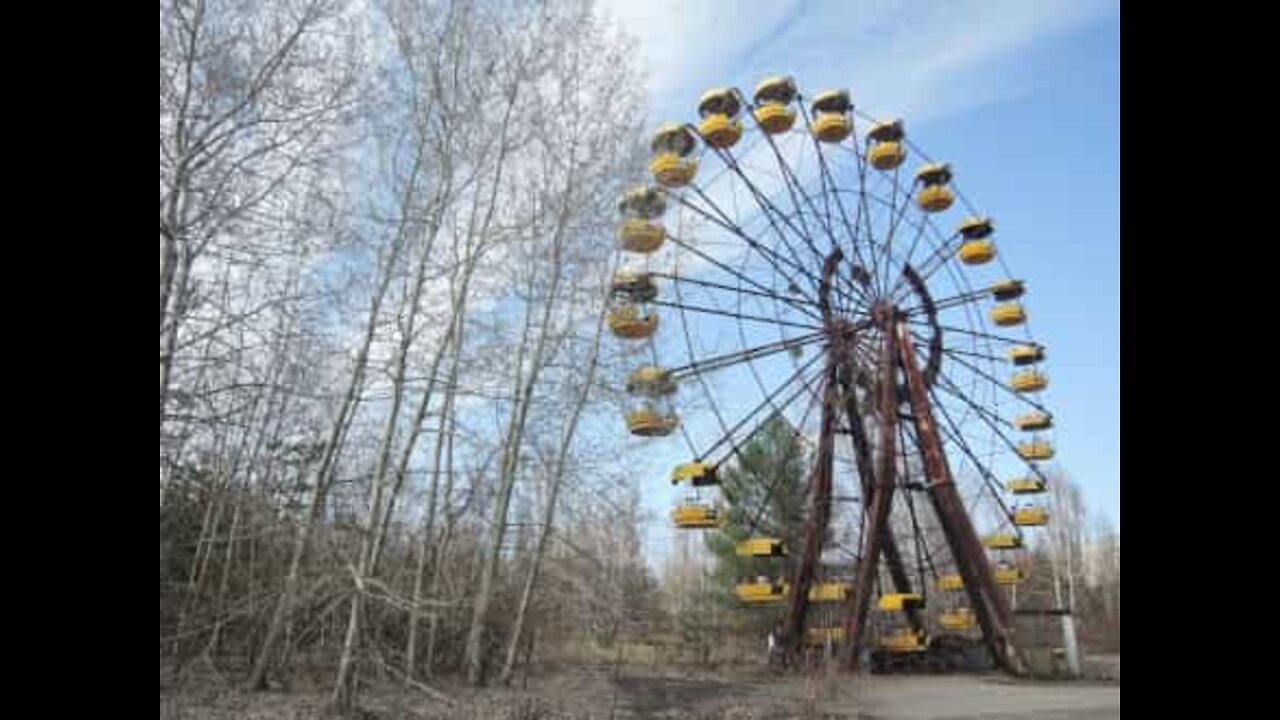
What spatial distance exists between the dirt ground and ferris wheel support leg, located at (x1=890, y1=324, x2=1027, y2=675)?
69 centimetres

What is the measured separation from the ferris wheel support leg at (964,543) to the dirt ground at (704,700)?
69cm

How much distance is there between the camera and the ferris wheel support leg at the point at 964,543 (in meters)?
15.1

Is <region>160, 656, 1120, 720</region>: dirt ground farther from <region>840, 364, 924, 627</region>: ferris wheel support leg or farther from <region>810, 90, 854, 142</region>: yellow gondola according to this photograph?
<region>810, 90, 854, 142</region>: yellow gondola

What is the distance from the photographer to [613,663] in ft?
62.2

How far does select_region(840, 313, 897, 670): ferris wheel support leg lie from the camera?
1456cm

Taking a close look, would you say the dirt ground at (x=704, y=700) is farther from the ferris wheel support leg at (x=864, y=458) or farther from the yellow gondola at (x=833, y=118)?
the yellow gondola at (x=833, y=118)

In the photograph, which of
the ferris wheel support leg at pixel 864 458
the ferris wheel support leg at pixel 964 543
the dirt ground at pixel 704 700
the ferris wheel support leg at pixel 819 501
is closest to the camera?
the dirt ground at pixel 704 700

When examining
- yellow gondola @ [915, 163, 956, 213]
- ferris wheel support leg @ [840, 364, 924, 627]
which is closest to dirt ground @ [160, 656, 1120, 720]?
ferris wheel support leg @ [840, 364, 924, 627]

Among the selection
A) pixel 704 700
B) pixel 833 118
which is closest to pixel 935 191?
pixel 833 118

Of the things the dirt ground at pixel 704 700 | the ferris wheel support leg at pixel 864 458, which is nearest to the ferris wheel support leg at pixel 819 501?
the ferris wheel support leg at pixel 864 458

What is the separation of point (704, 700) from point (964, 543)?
612 cm
